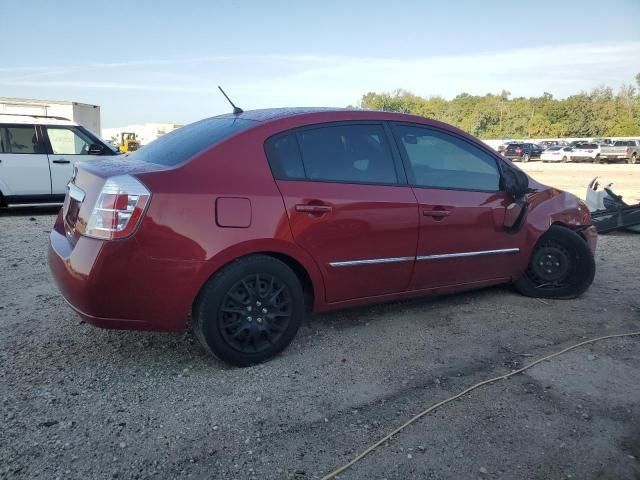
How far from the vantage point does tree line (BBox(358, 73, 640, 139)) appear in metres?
72.9

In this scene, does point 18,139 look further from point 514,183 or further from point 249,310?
point 514,183

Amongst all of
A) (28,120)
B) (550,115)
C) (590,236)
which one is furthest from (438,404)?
(550,115)

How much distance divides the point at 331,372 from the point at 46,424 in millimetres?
1587

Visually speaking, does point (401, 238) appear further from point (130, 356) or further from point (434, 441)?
point (130, 356)

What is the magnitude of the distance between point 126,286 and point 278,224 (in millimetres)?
938

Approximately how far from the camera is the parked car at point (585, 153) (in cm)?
3856

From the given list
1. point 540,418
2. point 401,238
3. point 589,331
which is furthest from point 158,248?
point 589,331

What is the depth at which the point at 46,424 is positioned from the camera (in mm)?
2566

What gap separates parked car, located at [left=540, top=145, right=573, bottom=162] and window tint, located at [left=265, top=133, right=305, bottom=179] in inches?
1626

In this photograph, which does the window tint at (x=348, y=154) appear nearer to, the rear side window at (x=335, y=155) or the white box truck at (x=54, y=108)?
the rear side window at (x=335, y=155)

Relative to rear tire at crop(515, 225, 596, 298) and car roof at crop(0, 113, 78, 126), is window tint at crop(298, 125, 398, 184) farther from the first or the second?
car roof at crop(0, 113, 78, 126)

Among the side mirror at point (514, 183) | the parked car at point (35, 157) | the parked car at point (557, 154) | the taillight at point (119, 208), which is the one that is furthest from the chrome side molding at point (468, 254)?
the parked car at point (557, 154)

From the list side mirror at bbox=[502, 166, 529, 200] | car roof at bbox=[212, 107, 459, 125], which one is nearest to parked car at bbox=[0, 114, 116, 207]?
car roof at bbox=[212, 107, 459, 125]

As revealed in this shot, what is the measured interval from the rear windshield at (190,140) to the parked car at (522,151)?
41.4m
